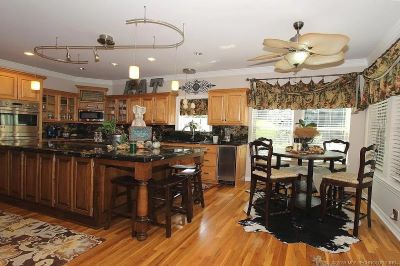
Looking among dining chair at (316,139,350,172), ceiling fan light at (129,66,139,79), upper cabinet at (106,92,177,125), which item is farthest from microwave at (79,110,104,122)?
dining chair at (316,139,350,172)

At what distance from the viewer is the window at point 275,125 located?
518 cm

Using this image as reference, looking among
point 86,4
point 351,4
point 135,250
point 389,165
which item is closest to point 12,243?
point 135,250

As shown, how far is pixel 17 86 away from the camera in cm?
491

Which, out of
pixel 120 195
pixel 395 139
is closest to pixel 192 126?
pixel 120 195

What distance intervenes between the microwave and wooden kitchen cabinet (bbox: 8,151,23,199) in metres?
3.17

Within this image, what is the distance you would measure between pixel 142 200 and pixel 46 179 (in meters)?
1.50

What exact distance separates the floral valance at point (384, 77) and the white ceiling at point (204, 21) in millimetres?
415

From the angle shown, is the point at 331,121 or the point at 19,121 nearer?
the point at 331,121

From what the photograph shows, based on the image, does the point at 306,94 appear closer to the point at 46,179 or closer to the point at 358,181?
the point at 358,181

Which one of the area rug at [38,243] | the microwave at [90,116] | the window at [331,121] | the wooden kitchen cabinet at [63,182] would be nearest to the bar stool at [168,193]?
the area rug at [38,243]

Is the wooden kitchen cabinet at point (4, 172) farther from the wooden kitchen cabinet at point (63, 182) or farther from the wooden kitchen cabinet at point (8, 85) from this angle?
the wooden kitchen cabinet at point (8, 85)

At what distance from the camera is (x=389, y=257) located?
235 cm

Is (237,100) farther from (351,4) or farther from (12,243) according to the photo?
(12,243)

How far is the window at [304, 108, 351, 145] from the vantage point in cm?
470
